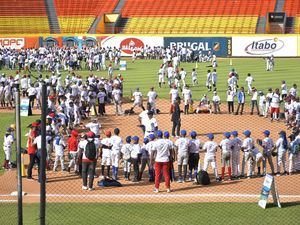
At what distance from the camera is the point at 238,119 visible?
94.5 feet

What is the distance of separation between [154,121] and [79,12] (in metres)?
50.1

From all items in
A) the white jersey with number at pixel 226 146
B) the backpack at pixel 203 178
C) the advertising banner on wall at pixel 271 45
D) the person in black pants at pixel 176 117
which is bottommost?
the backpack at pixel 203 178

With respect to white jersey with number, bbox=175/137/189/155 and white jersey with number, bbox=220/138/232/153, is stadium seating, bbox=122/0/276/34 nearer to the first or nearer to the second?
white jersey with number, bbox=220/138/232/153

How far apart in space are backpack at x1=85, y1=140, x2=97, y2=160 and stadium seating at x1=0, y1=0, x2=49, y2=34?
50.7 metres

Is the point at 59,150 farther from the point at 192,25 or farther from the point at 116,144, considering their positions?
the point at 192,25

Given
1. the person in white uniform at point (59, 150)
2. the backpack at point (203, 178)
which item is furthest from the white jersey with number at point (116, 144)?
the backpack at point (203, 178)

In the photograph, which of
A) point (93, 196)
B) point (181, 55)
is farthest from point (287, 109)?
point (181, 55)

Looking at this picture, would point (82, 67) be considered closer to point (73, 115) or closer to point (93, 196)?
point (73, 115)

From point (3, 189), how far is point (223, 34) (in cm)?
4697

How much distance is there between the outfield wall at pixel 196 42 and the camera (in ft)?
194

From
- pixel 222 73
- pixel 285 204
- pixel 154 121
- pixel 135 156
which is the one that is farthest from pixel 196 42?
pixel 285 204

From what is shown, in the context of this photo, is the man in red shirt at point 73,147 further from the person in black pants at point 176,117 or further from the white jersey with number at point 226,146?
the person in black pants at point 176,117

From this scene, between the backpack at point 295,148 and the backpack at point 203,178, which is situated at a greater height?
the backpack at point 295,148

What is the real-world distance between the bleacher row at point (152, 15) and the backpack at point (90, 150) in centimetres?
4745
